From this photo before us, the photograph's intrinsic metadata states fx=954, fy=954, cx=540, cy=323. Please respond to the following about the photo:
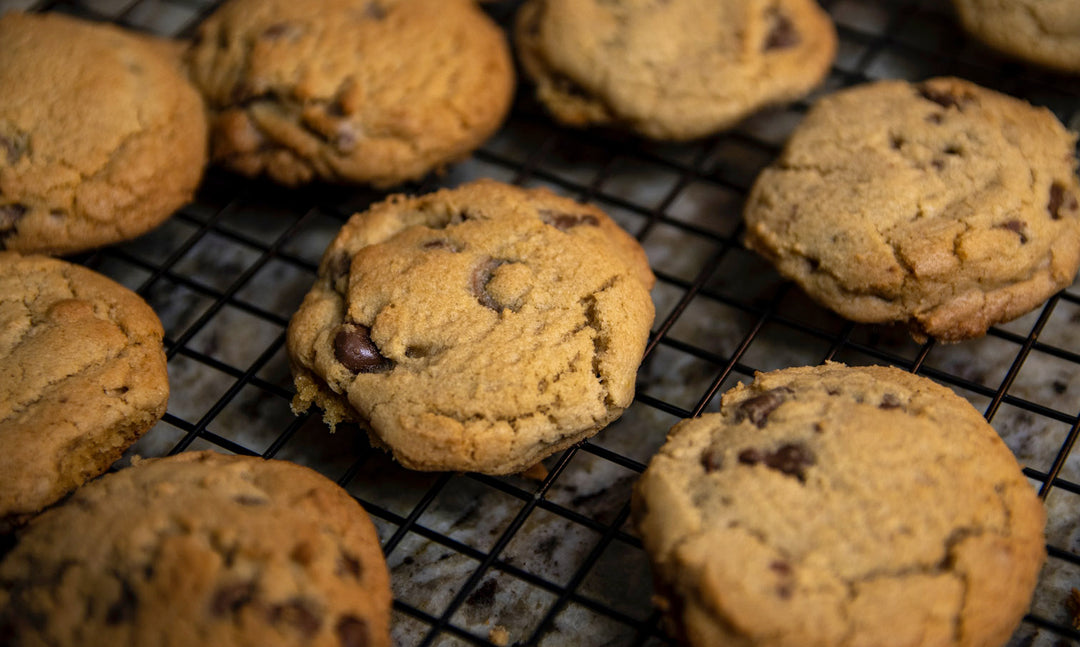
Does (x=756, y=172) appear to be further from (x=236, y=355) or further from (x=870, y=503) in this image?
(x=236, y=355)

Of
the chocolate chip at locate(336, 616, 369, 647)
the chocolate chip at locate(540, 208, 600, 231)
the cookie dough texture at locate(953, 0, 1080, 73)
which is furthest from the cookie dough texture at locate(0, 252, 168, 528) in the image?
the cookie dough texture at locate(953, 0, 1080, 73)

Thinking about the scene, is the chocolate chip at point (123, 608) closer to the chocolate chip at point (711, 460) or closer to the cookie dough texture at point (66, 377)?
the cookie dough texture at point (66, 377)

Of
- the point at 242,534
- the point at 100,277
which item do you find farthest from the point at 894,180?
the point at 100,277

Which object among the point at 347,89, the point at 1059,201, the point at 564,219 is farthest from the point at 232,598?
the point at 1059,201

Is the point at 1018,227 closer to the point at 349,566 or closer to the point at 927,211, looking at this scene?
the point at 927,211

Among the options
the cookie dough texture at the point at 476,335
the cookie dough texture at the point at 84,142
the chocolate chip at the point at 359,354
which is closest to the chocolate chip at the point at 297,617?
the cookie dough texture at the point at 476,335

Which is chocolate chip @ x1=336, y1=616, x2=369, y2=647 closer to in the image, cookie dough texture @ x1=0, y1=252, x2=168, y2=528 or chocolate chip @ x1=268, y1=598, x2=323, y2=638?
chocolate chip @ x1=268, y1=598, x2=323, y2=638
